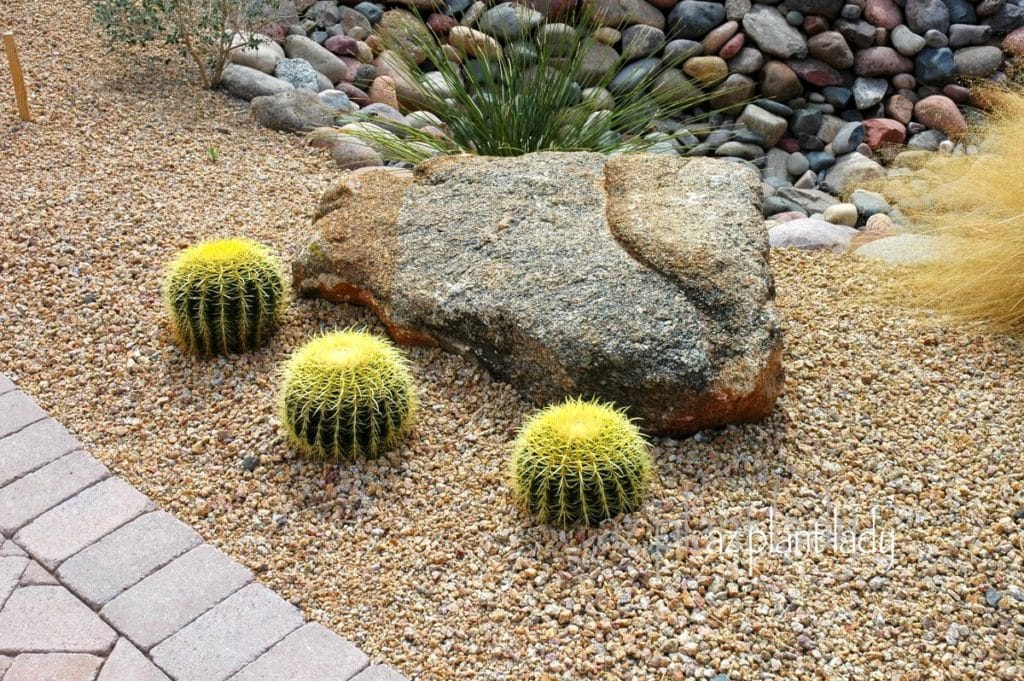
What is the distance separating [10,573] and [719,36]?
6.22 meters

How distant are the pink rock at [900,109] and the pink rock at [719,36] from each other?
4.17ft

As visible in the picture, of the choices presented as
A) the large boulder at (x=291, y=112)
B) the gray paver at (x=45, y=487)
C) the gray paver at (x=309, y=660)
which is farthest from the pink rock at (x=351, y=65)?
the gray paver at (x=309, y=660)

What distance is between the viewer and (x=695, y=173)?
4.26m

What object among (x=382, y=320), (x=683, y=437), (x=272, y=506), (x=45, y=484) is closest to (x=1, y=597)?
(x=45, y=484)

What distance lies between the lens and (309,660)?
9.84 ft

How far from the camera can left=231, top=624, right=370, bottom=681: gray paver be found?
9.66 ft

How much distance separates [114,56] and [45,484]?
3.93 m

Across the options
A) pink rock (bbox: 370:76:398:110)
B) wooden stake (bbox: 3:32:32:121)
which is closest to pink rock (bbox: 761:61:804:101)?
pink rock (bbox: 370:76:398:110)

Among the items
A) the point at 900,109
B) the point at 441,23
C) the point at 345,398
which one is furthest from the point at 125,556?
the point at 900,109

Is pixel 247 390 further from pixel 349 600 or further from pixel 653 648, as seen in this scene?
pixel 653 648

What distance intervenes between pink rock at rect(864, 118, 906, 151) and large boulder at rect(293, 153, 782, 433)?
Answer: 11.8ft

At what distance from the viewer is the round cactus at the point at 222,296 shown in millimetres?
4023

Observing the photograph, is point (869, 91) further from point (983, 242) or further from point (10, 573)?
point (10, 573)

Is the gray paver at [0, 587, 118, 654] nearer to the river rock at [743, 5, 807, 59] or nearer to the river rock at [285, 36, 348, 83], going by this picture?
the river rock at [285, 36, 348, 83]
